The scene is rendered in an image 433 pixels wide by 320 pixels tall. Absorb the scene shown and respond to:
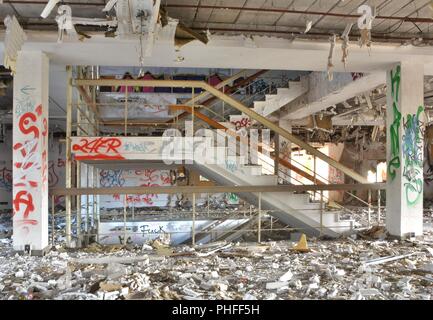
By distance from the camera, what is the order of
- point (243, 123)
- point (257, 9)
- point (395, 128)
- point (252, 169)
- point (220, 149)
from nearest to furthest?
point (257, 9) < point (395, 128) < point (252, 169) < point (220, 149) < point (243, 123)

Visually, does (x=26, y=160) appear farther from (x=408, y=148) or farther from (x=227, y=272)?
(x=408, y=148)

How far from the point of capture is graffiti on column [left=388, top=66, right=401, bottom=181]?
714cm

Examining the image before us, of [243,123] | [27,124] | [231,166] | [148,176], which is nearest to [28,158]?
[27,124]

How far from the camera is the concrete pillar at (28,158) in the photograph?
6.12 metres

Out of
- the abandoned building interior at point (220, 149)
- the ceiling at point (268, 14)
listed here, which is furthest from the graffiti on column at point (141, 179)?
the ceiling at point (268, 14)

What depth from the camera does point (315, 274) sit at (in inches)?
189

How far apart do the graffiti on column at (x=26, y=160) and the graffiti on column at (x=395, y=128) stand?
597 centimetres

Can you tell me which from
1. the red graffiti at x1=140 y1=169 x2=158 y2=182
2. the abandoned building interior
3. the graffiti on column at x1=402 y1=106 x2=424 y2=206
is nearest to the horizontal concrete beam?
the abandoned building interior

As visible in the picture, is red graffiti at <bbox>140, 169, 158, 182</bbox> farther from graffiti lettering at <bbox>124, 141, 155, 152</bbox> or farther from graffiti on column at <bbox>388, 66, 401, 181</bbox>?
graffiti on column at <bbox>388, 66, 401, 181</bbox>

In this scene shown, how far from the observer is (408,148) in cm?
708

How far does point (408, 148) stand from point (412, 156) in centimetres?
16

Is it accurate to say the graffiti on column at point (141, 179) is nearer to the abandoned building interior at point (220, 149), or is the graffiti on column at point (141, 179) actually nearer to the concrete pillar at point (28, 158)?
the abandoned building interior at point (220, 149)

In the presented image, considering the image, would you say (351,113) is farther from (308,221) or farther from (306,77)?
(308,221)

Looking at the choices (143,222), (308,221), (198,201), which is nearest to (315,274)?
(308,221)
